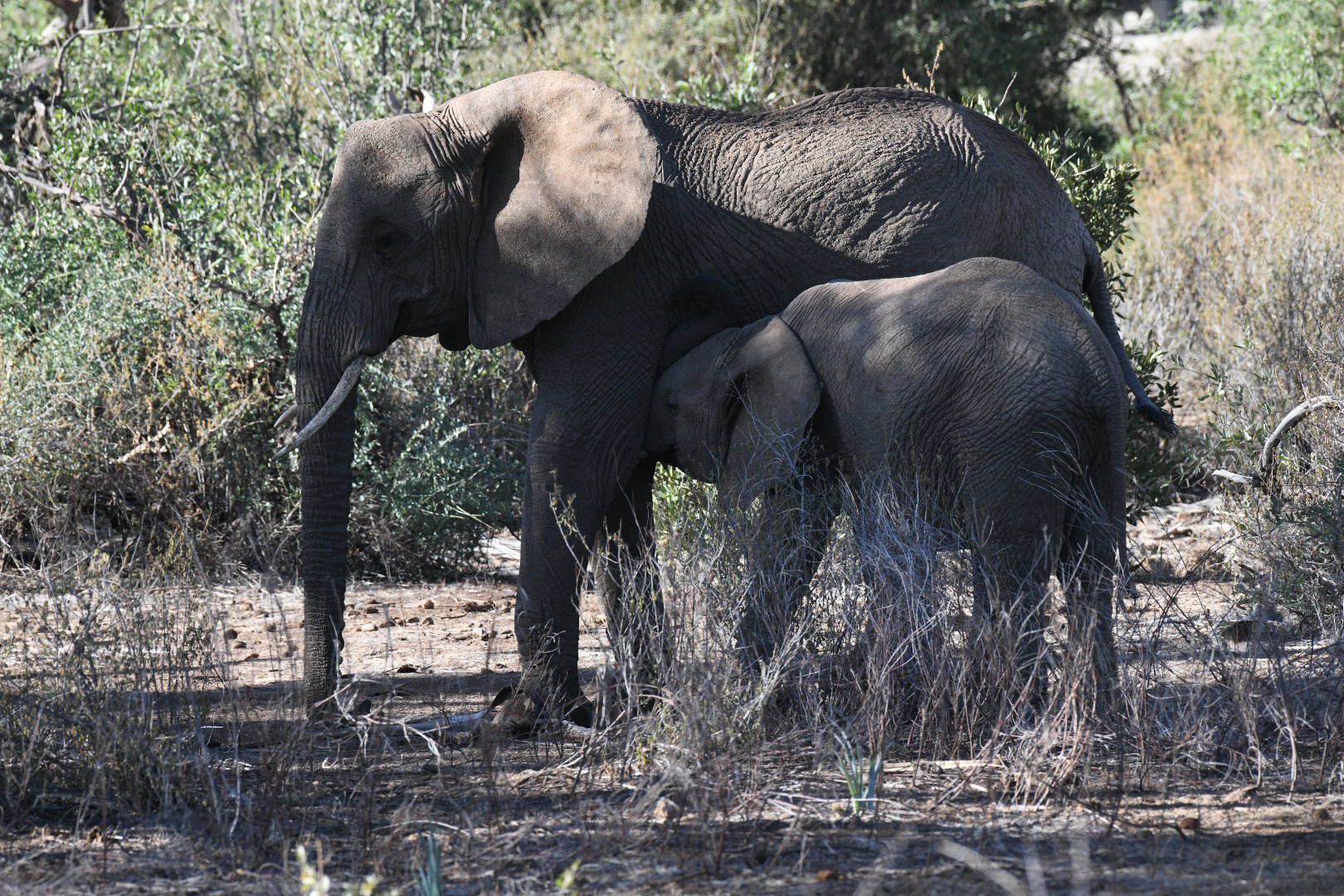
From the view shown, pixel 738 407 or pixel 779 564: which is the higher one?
pixel 738 407

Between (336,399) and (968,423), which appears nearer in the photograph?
(968,423)

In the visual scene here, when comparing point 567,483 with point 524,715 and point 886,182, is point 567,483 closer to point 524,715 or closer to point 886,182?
point 524,715

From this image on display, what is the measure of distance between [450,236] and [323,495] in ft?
3.84

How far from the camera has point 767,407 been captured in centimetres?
639

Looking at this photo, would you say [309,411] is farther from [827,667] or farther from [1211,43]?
[1211,43]

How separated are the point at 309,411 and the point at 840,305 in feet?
7.07

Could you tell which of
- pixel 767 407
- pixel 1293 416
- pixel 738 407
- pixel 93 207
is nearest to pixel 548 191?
pixel 738 407

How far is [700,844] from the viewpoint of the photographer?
471 centimetres

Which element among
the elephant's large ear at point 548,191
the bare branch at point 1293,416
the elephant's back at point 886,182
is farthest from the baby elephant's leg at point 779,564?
the bare branch at point 1293,416

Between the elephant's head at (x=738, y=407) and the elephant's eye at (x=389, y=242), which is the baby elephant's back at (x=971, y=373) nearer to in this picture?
the elephant's head at (x=738, y=407)

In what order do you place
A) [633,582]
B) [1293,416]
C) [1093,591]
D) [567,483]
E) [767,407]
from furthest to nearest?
[1293,416] → [567,483] → [767,407] → [633,582] → [1093,591]

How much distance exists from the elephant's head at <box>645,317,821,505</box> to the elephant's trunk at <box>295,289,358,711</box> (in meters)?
1.26

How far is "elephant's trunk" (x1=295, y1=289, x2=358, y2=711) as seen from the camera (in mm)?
6707

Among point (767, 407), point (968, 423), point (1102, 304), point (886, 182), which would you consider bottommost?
point (968, 423)
